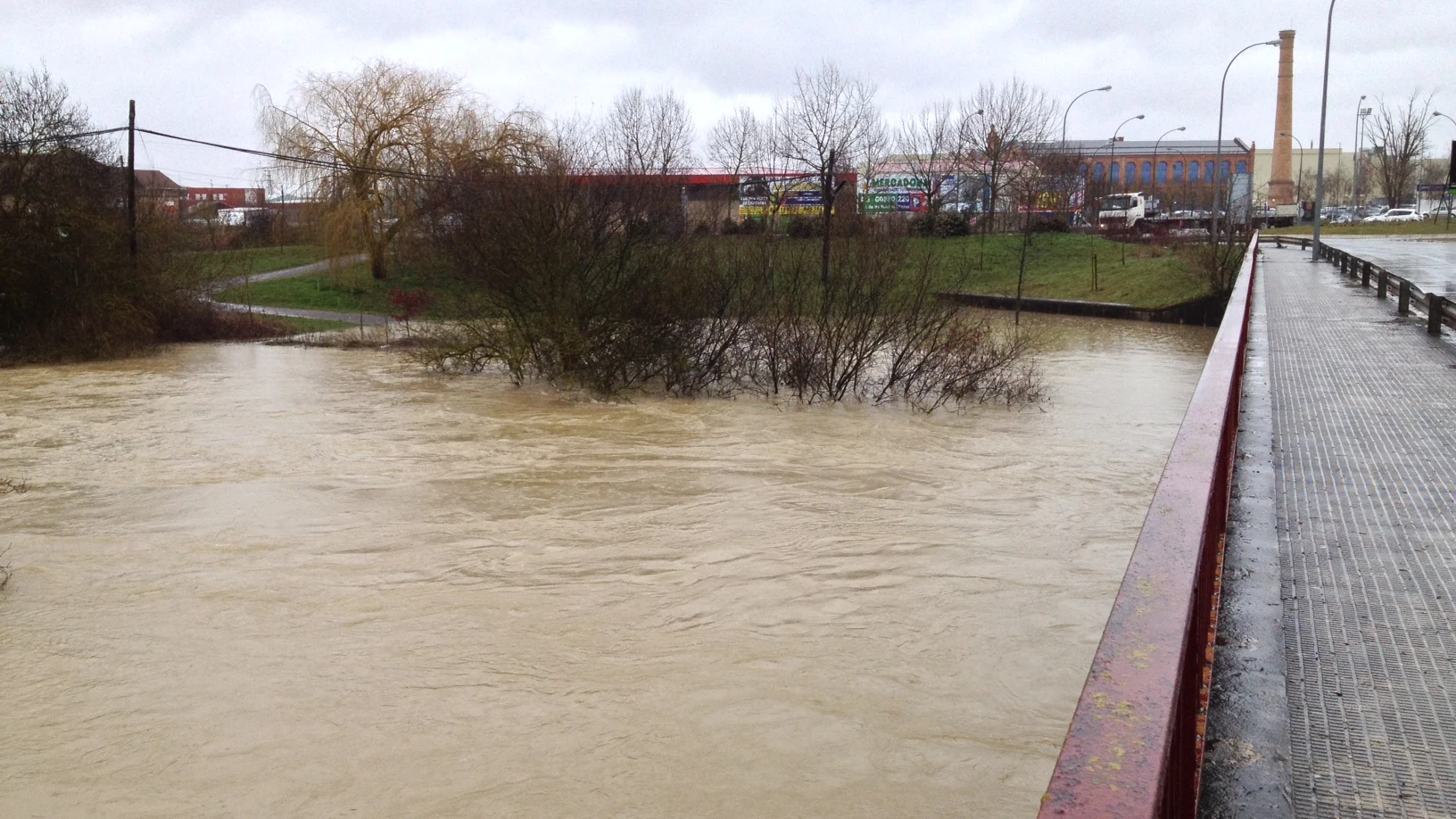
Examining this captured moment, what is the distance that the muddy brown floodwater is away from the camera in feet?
21.8

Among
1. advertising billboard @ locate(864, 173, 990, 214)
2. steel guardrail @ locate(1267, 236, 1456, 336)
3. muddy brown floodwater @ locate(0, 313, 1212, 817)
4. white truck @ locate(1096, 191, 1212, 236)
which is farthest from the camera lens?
white truck @ locate(1096, 191, 1212, 236)

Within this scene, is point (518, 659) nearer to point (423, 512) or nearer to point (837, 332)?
point (423, 512)

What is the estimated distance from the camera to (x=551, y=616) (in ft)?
30.3

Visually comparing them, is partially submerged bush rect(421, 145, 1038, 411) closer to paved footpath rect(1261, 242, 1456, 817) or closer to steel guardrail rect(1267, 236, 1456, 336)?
steel guardrail rect(1267, 236, 1456, 336)

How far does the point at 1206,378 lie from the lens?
6.18 meters

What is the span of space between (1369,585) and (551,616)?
19.3 feet

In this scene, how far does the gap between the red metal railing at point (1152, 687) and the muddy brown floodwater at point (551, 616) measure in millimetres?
3430

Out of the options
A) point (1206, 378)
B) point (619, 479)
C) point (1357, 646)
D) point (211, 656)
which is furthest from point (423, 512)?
point (1357, 646)

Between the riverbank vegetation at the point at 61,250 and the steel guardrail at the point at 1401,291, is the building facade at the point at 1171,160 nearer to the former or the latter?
the steel guardrail at the point at 1401,291

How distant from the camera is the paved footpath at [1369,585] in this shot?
11.2ft

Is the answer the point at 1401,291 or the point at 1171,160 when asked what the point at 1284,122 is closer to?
the point at 1171,160

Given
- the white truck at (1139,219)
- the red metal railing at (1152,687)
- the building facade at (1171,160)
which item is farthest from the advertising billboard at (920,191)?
the red metal railing at (1152,687)

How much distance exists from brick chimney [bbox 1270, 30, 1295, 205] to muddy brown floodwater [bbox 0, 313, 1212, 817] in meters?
74.4

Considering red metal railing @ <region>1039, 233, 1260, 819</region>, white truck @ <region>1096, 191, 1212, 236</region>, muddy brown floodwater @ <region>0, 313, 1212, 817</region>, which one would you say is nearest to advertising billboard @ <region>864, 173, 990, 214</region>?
white truck @ <region>1096, 191, 1212, 236</region>
